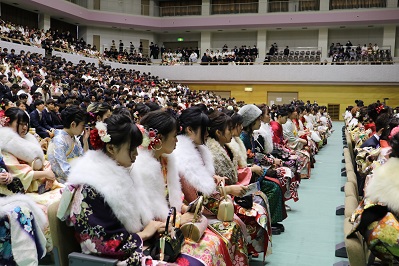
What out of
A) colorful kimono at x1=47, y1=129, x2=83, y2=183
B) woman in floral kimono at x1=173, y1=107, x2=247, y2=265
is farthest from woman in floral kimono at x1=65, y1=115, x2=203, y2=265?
colorful kimono at x1=47, y1=129, x2=83, y2=183

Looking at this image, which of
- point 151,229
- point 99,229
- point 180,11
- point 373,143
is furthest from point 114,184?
point 180,11

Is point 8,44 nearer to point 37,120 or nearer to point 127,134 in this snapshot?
point 37,120

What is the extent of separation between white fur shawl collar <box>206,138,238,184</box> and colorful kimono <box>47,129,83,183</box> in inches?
50.6

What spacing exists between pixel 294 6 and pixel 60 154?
68.4 feet

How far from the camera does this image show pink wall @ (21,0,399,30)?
19.7 m

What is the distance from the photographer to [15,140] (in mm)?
3104

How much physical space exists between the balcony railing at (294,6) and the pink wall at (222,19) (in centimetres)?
74

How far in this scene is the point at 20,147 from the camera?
122 inches

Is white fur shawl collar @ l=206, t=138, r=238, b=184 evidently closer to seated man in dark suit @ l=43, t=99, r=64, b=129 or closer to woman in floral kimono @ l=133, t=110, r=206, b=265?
woman in floral kimono @ l=133, t=110, r=206, b=265

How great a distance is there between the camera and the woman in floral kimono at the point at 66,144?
11.1 feet

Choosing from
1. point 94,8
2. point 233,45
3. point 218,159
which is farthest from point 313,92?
point 218,159

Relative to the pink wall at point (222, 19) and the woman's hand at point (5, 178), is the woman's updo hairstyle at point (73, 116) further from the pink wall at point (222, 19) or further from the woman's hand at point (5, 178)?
the pink wall at point (222, 19)

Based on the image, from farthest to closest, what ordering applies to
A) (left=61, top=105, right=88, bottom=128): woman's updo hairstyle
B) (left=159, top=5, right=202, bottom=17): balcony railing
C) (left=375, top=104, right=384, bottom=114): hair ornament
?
(left=159, top=5, right=202, bottom=17): balcony railing → (left=375, top=104, right=384, bottom=114): hair ornament → (left=61, top=105, right=88, bottom=128): woman's updo hairstyle

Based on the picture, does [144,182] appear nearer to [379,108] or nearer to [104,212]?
[104,212]
